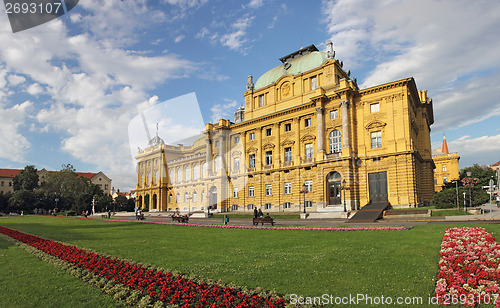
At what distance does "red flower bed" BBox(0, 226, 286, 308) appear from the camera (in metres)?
6.98

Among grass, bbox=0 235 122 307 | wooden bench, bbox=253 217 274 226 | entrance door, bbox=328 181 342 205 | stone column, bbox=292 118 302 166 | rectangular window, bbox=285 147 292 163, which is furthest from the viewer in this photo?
rectangular window, bbox=285 147 292 163

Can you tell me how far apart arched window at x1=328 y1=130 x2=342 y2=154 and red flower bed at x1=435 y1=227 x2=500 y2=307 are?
32306 mm

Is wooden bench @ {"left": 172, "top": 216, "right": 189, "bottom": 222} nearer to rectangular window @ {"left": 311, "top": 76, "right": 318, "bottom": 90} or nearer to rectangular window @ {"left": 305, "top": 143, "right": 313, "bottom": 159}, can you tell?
rectangular window @ {"left": 305, "top": 143, "right": 313, "bottom": 159}

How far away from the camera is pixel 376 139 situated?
138ft

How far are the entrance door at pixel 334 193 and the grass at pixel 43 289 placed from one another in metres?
36.9

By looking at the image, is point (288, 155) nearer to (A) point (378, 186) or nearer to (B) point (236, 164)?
(B) point (236, 164)

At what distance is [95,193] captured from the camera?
85438 millimetres

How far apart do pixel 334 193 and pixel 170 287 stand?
125 feet

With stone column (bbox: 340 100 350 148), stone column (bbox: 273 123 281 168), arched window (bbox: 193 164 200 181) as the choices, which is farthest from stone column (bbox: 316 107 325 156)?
arched window (bbox: 193 164 200 181)

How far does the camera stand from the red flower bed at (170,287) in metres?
6.98

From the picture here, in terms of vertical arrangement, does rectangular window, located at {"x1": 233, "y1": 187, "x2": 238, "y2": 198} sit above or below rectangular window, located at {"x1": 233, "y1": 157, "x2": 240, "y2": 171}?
below

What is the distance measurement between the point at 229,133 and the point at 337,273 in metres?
51.2

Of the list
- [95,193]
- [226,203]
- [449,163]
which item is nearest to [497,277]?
[226,203]

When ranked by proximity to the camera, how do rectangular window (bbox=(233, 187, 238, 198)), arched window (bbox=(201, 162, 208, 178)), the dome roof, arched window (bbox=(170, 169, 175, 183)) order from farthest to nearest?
the dome roof, arched window (bbox=(170, 169, 175, 183)), arched window (bbox=(201, 162, 208, 178)), rectangular window (bbox=(233, 187, 238, 198))
